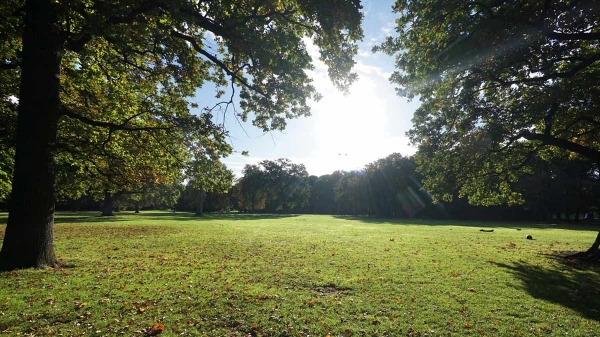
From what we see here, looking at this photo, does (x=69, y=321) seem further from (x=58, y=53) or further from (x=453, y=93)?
(x=453, y=93)

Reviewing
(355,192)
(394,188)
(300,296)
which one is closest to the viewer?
(300,296)

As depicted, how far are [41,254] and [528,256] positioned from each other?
61.3 feet

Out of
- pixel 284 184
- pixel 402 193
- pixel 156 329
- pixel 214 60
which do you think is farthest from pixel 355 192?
pixel 156 329

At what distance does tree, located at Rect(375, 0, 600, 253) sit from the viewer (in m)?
9.59

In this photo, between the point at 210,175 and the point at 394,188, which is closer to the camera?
the point at 210,175

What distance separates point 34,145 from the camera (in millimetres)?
9008

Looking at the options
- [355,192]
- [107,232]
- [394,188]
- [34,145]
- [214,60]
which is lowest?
[107,232]

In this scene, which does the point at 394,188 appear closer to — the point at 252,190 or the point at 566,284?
the point at 252,190

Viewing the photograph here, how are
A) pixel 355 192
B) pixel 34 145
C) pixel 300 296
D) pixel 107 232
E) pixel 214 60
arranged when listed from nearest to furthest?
pixel 300 296 → pixel 34 145 → pixel 214 60 → pixel 107 232 → pixel 355 192

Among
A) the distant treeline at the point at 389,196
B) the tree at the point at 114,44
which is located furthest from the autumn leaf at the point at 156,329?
the distant treeline at the point at 389,196

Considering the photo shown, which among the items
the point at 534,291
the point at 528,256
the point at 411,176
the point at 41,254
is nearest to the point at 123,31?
the point at 41,254

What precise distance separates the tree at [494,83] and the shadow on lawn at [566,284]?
3.81m

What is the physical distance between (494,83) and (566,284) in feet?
26.7

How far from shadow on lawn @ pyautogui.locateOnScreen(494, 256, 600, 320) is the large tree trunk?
1386 cm
